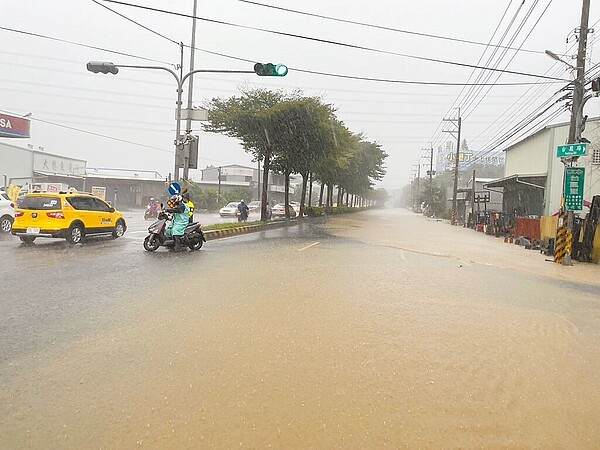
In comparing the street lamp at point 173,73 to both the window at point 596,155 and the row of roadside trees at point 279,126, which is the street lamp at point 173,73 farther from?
the window at point 596,155

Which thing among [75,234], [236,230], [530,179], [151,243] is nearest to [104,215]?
[75,234]

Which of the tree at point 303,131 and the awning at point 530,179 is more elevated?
the tree at point 303,131

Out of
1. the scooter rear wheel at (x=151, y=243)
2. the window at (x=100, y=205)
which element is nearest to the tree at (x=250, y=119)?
the window at (x=100, y=205)

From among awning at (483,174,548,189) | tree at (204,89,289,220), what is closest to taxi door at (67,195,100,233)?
tree at (204,89,289,220)

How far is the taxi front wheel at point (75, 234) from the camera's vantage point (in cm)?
1393

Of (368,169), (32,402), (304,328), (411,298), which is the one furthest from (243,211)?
(368,169)

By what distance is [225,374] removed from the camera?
4332mm

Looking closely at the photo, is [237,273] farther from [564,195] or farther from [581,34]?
[581,34]

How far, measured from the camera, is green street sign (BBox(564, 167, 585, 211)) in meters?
14.2

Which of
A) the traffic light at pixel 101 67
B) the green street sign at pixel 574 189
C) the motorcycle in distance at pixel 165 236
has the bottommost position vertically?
the motorcycle in distance at pixel 165 236

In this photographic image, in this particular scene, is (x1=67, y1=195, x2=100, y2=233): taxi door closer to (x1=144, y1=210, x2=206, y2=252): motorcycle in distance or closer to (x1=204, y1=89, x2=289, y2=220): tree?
(x1=144, y1=210, x2=206, y2=252): motorcycle in distance

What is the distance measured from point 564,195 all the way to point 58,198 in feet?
48.0

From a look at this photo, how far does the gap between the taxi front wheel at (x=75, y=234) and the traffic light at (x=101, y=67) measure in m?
4.92

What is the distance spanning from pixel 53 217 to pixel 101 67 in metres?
5.01
